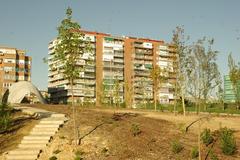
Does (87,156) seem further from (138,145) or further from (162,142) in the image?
(162,142)

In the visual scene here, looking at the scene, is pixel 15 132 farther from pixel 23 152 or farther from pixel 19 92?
pixel 19 92

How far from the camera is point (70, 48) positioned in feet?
79.4

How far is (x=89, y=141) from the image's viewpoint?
24.3 metres

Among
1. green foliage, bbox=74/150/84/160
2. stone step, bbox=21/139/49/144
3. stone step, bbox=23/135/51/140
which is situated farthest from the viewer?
stone step, bbox=23/135/51/140

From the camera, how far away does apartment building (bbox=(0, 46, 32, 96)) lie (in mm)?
151125

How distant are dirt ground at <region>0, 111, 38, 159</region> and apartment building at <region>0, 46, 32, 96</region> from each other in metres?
125

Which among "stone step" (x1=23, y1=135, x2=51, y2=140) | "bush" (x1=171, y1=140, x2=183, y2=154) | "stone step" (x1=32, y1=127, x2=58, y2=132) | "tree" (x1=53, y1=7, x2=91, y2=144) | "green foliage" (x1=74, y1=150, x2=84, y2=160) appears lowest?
"green foliage" (x1=74, y1=150, x2=84, y2=160)

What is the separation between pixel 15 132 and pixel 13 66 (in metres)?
133

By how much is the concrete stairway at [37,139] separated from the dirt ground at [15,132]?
0.49 meters

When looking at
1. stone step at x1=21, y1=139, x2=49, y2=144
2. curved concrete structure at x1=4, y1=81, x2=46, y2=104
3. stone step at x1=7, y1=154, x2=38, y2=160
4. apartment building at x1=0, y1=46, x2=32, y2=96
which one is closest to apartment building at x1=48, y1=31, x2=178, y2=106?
apartment building at x1=0, y1=46, x2=32, y2=96

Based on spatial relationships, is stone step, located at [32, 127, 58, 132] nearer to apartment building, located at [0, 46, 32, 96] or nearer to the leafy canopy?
the leafy canopy

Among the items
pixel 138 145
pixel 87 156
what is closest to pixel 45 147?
pixel 87 156

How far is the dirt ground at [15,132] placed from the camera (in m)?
23.8

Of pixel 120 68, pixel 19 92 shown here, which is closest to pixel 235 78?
pixel 19 92
